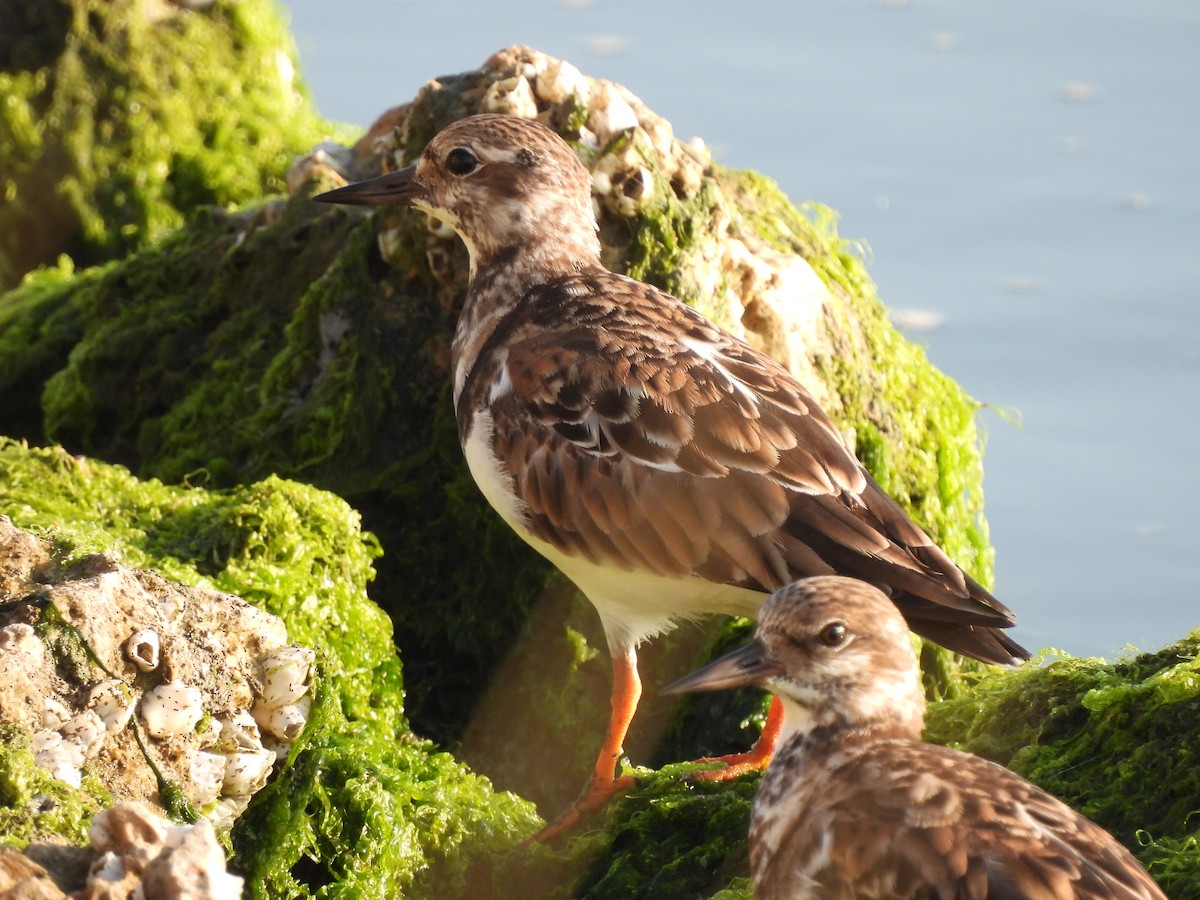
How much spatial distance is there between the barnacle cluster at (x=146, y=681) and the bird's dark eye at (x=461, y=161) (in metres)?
2.01

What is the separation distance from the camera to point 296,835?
16.1 feet

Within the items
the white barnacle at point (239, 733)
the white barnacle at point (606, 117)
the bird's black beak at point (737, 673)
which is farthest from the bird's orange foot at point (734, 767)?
the white barnacle at point (606, 117)

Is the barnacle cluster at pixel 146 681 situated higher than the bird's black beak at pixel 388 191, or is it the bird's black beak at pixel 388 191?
the bird's black beak at pixel 388 191

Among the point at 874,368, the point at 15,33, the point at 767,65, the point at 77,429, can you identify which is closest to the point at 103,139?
the point at 15,33

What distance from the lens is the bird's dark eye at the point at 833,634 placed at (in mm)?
4379

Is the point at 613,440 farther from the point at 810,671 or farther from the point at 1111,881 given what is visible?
the point at 1111,881

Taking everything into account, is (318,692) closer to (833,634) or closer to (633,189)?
(833,634)

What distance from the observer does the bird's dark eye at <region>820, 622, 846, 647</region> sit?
14.4ft

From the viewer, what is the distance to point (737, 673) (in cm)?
447

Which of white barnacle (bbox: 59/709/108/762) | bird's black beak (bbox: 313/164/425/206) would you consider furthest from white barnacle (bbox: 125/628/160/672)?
bird's black beak (bbox: 313/164/425/206)

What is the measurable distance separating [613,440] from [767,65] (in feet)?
23.3

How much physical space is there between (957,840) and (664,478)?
1818 millimetres

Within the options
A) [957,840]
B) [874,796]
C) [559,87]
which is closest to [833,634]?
[874,796]

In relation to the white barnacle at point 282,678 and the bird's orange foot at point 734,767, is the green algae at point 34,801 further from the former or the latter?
the bird's orange foot at point 734,767
